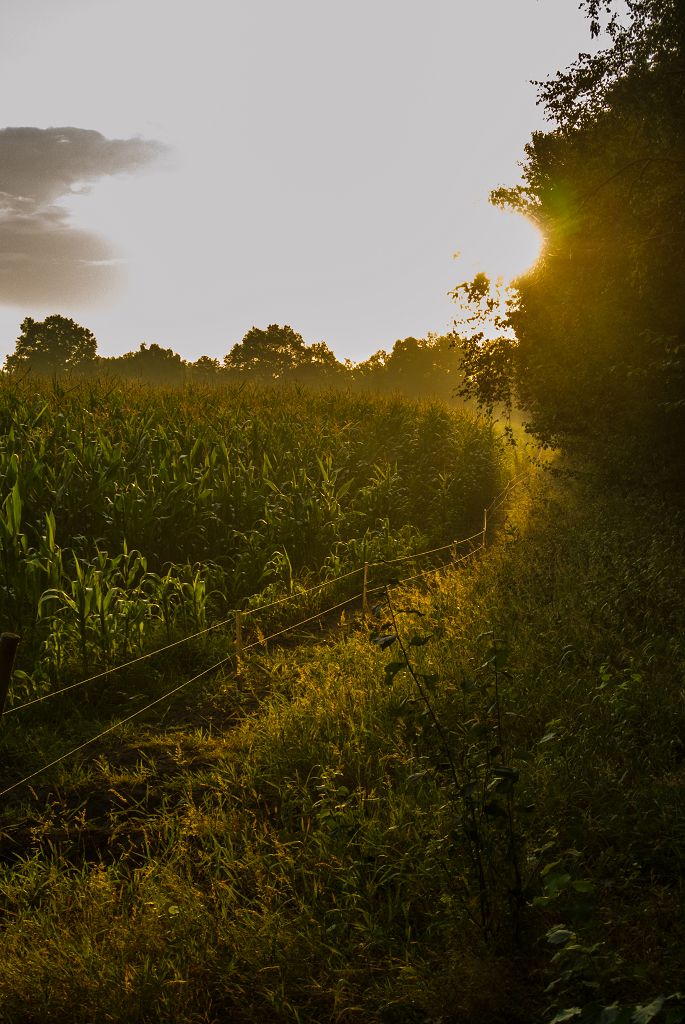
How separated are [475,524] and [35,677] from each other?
1192cm

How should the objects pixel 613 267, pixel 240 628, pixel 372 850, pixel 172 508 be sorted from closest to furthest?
1. pixel 372 850
2. pixel 240 628
3. pixel 172 508
4. pixel 613 267

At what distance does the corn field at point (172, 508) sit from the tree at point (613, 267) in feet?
11.3

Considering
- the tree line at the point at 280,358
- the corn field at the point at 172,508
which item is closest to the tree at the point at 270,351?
the tree line at the point at 280,358

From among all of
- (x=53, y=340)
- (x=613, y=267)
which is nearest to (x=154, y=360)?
(x=53, y=340)

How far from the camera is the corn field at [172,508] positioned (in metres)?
8.72

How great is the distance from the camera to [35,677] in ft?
25.8

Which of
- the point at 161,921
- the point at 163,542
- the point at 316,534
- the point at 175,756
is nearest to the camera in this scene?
the point at 161,921

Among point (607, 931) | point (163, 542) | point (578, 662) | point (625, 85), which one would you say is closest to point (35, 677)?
point (163, 542)

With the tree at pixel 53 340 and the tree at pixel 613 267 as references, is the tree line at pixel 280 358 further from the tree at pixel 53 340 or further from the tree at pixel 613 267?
the tree at pixel 613 267

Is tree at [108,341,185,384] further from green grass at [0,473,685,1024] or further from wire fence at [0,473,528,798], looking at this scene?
green grass at [0,473,685,1024]

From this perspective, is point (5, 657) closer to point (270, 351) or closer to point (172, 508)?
point (172, 508)

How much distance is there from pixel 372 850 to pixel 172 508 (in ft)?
26.3

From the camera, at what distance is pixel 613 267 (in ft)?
43.4

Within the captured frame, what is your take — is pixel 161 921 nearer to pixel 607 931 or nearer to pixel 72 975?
pixel 72 975
